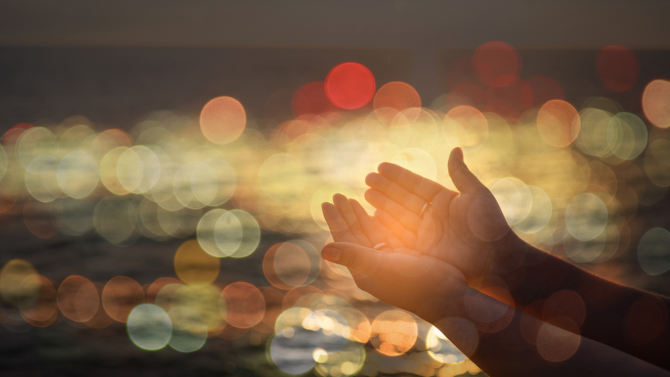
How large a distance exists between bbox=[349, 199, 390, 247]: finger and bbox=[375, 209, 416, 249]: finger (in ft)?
0.32

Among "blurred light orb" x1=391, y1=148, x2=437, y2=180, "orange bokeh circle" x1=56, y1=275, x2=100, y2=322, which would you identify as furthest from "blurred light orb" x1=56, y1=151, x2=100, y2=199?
"blurred light orb" x1=391, y1=148, x2=437, y2=180

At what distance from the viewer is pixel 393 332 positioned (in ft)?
20.2

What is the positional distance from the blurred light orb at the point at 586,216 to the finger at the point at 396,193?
862 cm

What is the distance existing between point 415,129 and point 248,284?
27284 millimetres

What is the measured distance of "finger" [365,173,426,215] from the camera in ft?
12.4

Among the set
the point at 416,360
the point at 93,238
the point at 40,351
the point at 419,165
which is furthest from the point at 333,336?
the point at 419,165

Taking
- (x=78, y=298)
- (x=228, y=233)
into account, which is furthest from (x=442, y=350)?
(x=228, y=233)

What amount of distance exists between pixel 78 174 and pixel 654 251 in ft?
68.0

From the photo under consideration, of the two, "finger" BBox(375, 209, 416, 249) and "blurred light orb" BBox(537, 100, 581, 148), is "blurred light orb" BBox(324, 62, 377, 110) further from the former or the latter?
"finger" BBox(375, 209, 416, 249)

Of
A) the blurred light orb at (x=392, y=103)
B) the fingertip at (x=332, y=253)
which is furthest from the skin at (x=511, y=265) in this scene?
the blurred light orb at (x=392, y=103)

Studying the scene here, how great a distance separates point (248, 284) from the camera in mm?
8367

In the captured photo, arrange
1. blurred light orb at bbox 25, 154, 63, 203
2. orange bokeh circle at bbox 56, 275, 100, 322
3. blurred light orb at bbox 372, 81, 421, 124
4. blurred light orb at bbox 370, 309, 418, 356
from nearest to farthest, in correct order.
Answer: blurred light orb at bbox 370, 309, 418, 356 < orange bokeh circle at bbox 56, 275, 100, 322 < blurred light orb at bbox 25, 154, 63, 203 < blurred light orb at bbox 372, 81, 421, 124

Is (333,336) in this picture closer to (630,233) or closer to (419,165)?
(630,233)

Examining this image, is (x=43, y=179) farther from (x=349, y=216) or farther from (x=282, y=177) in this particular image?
(x=349, y=216)
